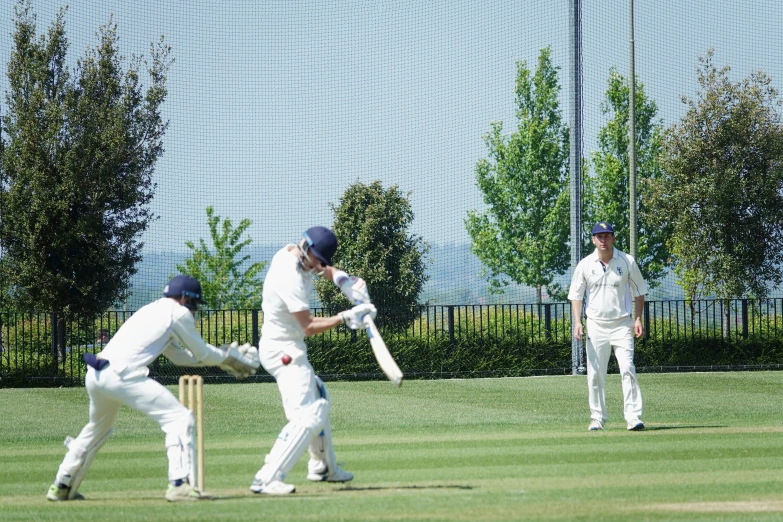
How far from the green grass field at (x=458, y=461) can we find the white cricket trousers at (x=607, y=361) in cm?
31

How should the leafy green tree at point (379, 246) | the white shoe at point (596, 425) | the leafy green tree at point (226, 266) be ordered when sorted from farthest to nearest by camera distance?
the leafy green tree at point (226, 266)
the leafy green tree at point (379, 246)
the white shoe at point (596, 425)

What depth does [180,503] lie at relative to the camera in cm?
719

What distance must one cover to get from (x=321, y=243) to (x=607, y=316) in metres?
5.34

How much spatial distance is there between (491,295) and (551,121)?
9.85 meters

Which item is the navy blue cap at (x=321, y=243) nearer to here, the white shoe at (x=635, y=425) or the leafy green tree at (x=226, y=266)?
the white shoe at (x=635, y=425)

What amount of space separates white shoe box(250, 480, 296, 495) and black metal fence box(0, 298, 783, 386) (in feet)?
49.9

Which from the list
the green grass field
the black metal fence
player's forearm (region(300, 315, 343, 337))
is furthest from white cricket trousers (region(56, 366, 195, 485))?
the black metal fence

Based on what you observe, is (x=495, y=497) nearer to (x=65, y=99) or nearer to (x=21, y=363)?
(x=21, y=363)

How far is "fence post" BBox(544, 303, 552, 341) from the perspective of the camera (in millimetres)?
23391

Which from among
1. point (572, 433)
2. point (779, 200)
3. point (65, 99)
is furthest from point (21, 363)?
point (779, 200)

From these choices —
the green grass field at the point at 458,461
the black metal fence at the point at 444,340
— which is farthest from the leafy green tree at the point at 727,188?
the green grass field at the point at 458,461

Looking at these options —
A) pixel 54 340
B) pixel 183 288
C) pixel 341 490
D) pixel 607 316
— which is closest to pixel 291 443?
pixel 341 490

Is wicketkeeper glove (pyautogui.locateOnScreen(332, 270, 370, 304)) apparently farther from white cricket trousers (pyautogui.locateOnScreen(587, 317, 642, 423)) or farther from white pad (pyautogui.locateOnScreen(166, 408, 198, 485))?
white cricket trousers (pyautogui.locateOnScreen(587, 317, 642, 423))

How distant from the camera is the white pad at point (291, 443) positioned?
24.2ft
